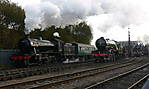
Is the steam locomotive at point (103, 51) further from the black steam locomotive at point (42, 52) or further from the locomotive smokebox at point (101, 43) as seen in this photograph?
the black steam locomotive at point (42, 52)

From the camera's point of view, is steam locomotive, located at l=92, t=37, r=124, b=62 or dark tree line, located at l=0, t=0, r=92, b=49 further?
dark tree line, located at l=0, t=0, r=92, b=49

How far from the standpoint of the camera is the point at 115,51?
1527 inches

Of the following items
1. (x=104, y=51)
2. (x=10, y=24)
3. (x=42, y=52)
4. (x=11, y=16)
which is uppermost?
(x=11, y=16)

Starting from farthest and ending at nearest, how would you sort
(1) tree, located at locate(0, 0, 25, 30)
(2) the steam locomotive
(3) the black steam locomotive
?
1. (1) tree, located at locate(0, 0, 25, 30)
2. (2) the steam locomotive
3. (3) the black steam locomotive

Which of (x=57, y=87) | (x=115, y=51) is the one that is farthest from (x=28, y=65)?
(x=115, y=51)

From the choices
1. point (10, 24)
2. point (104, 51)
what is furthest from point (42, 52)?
point (10, 24)

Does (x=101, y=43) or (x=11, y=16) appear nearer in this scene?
(x=101, y=43)

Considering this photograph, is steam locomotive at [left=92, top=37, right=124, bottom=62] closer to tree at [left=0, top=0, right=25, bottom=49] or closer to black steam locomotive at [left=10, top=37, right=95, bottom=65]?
black steam locomotive at [left=10, top=37, right=95, bottom=65]

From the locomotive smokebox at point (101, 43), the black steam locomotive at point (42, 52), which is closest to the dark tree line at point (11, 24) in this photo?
the black steam locomotive at point (42, 52)

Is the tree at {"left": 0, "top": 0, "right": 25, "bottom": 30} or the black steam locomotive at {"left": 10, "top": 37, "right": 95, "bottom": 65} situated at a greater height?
the tree at {"left": 0, "top": 0, "right": 25, "bottom": 30}

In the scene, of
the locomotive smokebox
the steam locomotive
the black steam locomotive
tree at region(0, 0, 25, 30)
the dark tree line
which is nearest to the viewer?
the black steam locomotive

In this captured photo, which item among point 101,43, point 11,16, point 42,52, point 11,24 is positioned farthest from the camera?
point 11,24

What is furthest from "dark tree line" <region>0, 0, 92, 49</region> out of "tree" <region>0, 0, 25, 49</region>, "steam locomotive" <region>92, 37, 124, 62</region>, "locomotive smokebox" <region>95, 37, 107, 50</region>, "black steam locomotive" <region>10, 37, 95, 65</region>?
"steam locomotive" <region>92, 37, 124, 62</region>

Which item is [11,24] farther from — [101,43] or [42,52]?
[42,52]
